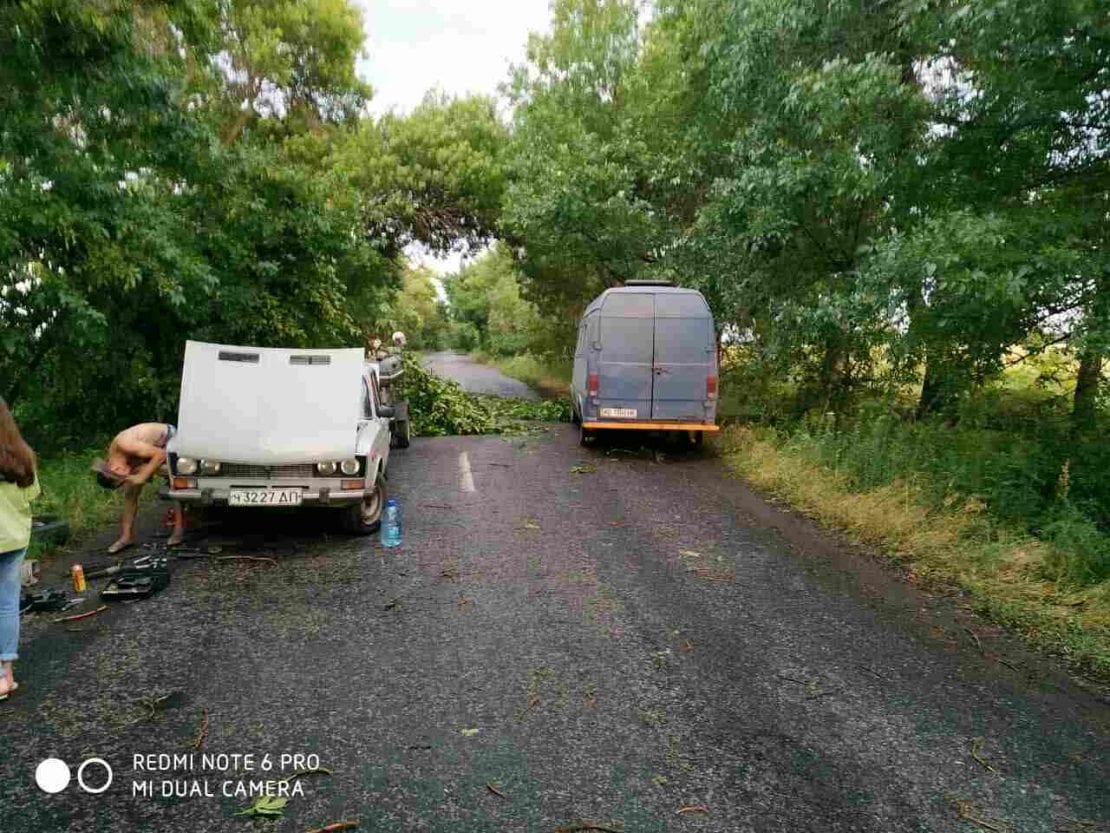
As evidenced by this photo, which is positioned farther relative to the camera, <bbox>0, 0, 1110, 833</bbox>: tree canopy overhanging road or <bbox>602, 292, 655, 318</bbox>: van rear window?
<bbox>602, 292, 655, 318</bbox>: van rear window

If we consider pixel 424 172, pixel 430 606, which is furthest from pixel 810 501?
pixel 424 172

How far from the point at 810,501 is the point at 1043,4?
540cm

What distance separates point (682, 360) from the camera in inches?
467

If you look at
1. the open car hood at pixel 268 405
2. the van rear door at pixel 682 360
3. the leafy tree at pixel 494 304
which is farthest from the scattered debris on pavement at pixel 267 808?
the leafy tree at pixel 494 304

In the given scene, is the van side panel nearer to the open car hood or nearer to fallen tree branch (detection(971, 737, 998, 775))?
the open car hood

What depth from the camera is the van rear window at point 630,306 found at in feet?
39.3

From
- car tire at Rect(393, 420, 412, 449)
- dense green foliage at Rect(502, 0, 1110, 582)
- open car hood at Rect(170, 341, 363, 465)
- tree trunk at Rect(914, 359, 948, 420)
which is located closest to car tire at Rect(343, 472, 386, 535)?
open car hood at Rect(170, 341, 363, 465)

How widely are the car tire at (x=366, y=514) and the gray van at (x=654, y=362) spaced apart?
16.5 ft

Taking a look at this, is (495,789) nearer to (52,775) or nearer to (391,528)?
A: (52,775)

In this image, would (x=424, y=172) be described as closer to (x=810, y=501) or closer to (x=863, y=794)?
(x=810, y=501)

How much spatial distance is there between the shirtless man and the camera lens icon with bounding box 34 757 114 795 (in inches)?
149

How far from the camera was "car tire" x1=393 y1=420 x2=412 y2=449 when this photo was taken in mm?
13593

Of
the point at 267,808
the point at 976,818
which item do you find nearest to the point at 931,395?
the point at 976,818

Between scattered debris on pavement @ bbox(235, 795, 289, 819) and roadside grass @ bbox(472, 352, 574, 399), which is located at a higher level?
roadside grass @ bbox(472, 352, 574, 399)
